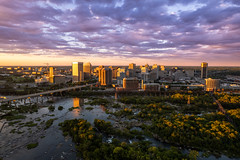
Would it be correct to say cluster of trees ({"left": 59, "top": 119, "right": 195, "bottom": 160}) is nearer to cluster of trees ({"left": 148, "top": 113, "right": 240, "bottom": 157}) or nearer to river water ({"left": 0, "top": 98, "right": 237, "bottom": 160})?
river water ({"left": 0, "top": 98, "right": 237, "bottom": 160})

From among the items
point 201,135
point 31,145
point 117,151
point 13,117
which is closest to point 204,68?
point 201,135

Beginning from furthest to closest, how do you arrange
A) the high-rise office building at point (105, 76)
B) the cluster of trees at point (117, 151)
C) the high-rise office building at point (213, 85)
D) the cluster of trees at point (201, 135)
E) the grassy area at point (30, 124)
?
the high-rise office building at point (105, 76) → the high-rise office building at point (213, 85) → the grassy area at point (30, 124) → the cluster of trees at point (201, 135) → the cluster of trees at point (117, 151)

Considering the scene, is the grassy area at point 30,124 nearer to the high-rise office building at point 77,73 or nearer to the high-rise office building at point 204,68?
the high-rise office building at point 77,73

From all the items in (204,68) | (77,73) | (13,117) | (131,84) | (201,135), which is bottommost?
(13,117)

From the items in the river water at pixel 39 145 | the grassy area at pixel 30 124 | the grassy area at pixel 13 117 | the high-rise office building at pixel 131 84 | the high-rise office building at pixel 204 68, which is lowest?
the river water at pixel 39 145

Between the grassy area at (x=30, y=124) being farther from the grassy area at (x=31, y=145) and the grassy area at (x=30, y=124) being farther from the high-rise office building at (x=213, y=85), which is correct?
the high-rise office building at (x=213, y=85)

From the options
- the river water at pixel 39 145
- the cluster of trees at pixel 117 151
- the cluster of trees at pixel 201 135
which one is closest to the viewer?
the cluster of trees at pixel 117 151

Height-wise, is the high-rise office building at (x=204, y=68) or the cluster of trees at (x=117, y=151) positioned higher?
the high-rise office building at (x=204, y=68)

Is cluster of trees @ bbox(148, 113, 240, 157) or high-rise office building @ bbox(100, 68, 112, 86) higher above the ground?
high-rise office building @ bbox(100, 68, 112, 86)

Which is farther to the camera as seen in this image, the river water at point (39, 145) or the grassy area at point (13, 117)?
the grassy area at point (13, 117)

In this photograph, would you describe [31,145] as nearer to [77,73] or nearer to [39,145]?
[39,145]

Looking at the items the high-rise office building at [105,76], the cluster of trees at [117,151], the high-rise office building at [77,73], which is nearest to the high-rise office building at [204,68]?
the high-rise office building at [105,76]

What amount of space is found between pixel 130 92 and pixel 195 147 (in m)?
54.2

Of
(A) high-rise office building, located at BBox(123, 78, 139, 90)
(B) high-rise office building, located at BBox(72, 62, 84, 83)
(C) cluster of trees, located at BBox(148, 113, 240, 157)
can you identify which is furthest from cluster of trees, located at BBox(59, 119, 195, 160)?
(B) high-rise office building, located at BBox(72, 62, 84, 83)
